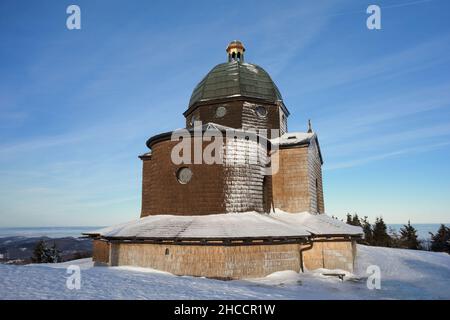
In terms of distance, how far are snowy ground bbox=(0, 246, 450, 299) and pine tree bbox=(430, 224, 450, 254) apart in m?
30.3

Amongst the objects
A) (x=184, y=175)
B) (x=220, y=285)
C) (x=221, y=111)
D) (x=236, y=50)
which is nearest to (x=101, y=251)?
(x=184, y=175)

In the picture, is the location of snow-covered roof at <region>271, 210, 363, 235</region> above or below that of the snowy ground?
above

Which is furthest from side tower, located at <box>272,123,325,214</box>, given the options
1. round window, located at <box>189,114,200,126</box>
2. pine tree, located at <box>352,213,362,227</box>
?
pine tree, located at <box>352,213,362,227</box>

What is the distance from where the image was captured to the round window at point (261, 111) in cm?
2169

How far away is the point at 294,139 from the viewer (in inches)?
794

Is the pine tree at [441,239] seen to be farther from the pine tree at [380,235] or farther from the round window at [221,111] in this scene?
the round window at [221,111]

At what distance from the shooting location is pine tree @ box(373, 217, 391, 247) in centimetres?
4250

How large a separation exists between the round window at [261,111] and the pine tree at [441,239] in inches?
1467

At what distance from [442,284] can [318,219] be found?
6394 millimetres

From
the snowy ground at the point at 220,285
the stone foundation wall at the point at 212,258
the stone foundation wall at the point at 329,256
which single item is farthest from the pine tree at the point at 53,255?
the stone foundation wall at the point at 329,256

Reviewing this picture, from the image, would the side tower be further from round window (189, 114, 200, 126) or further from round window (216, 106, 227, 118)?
round window (189, 114, 200, 126)
